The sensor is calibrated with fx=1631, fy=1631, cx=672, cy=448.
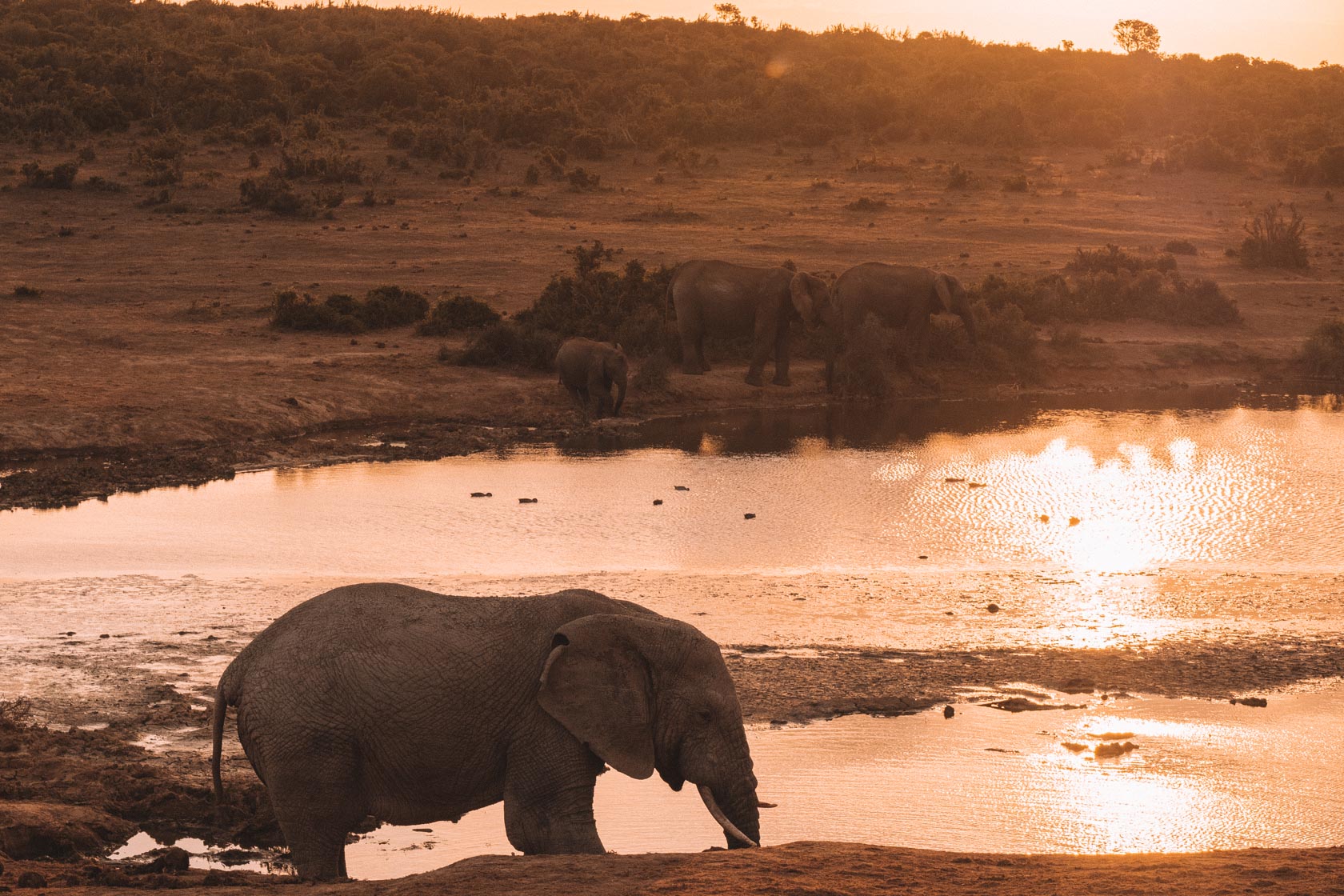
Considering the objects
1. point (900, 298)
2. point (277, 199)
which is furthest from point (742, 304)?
point (277, 199)

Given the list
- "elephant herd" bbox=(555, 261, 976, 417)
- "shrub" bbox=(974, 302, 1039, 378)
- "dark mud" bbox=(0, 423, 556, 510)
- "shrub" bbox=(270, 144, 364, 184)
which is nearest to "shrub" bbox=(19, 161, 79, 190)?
"shrub" bbox=(270, 144, 364, 184)

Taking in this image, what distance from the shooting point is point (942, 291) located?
26000mm

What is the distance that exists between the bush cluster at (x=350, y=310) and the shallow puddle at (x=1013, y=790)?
1662 centimetres

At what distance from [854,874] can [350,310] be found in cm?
2057

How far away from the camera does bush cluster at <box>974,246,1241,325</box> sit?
28.4 m

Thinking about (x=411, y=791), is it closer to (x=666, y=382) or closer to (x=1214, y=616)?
(x=1214, y=616)

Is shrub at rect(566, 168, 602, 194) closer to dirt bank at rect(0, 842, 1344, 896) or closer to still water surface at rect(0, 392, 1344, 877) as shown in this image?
still water surface at rect(0, 392, 1344, 877)

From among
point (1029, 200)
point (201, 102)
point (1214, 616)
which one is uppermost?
point (201, 102)

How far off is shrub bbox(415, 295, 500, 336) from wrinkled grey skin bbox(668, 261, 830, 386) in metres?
2.92

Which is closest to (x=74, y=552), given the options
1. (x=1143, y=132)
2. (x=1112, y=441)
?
(x=1112, y=441)

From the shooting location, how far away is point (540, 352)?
24.2 metres

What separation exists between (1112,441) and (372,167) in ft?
72.6

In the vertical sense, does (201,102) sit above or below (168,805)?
above

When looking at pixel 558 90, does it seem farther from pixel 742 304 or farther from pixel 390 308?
pixel 742 304
